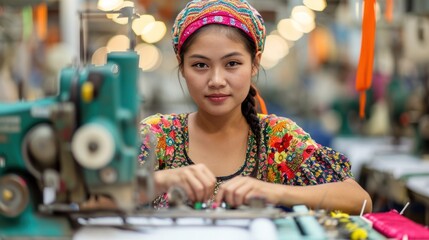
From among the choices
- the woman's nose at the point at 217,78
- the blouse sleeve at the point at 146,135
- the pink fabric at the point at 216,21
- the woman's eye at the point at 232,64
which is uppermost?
the pink fabric at the point at 216,21

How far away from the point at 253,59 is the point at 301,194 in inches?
20.6

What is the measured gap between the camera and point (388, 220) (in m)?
1.75

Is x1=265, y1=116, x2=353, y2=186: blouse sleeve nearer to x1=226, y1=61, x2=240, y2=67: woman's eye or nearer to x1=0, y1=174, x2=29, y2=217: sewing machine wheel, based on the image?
x1=226, y1=61, x2=240, y2=67: woman's eye

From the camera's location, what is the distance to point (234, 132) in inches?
92.2

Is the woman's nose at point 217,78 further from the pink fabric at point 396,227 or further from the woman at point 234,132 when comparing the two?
the pink fabric at point 396,227

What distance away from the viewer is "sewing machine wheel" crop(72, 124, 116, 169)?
150 centimetres

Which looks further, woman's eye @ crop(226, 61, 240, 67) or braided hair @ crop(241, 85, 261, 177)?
braided hair @ crop(241, 85, 261, 177)

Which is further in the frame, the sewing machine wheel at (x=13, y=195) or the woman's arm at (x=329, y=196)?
the woman's arm at (x=329, y=196)

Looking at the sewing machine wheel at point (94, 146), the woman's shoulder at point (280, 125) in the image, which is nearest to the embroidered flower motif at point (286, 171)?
the woman's shoulder at point (280, 125)

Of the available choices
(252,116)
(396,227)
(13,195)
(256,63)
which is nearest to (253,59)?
(256,63)

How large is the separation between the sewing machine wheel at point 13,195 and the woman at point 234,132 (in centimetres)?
34

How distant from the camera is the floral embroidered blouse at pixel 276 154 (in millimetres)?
2191

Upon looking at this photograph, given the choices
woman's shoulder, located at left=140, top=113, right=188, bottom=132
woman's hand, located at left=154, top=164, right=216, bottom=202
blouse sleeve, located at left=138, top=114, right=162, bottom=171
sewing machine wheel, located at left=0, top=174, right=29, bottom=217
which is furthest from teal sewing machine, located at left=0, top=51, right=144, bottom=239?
woman's shoulder, located at left=140, top=113, right=188, bottom=132

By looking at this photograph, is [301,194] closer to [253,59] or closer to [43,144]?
[253,59]
